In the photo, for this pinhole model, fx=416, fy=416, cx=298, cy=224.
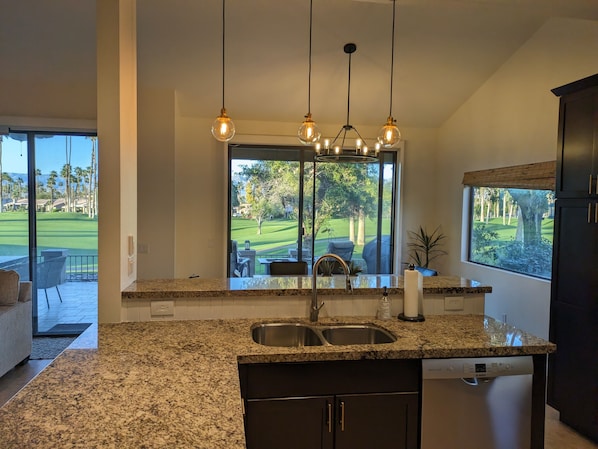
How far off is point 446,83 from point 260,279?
3529 mm

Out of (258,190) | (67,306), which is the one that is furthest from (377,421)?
(67,306)

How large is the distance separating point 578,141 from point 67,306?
525 centimetres

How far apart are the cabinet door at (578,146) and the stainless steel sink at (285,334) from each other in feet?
6.69

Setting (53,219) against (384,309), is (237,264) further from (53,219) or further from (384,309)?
(384,309)

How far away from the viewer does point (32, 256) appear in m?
4.68

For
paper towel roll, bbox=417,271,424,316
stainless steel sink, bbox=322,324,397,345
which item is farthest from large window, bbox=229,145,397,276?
stainless steel sink, bbox=322,324,397,345

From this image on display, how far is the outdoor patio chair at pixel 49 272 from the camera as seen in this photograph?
475cm

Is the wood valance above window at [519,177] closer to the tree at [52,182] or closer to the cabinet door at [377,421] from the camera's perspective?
the cabinet door at [377,421]

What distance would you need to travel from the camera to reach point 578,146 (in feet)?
9.08

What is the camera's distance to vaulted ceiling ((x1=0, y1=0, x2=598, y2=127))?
3.53 metres

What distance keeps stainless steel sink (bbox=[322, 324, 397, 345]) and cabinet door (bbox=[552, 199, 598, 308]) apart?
61.8 inches

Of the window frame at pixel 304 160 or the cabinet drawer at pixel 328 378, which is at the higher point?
the window frame at pixel 304 160

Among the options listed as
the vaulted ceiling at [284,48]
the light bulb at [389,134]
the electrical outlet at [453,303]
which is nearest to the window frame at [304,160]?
Result: the vaulted ceiling at [284,48]

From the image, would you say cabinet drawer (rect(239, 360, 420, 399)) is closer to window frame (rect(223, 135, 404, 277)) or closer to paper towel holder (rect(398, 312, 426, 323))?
paper towel holder (rect(398, 312, 426, 323))
